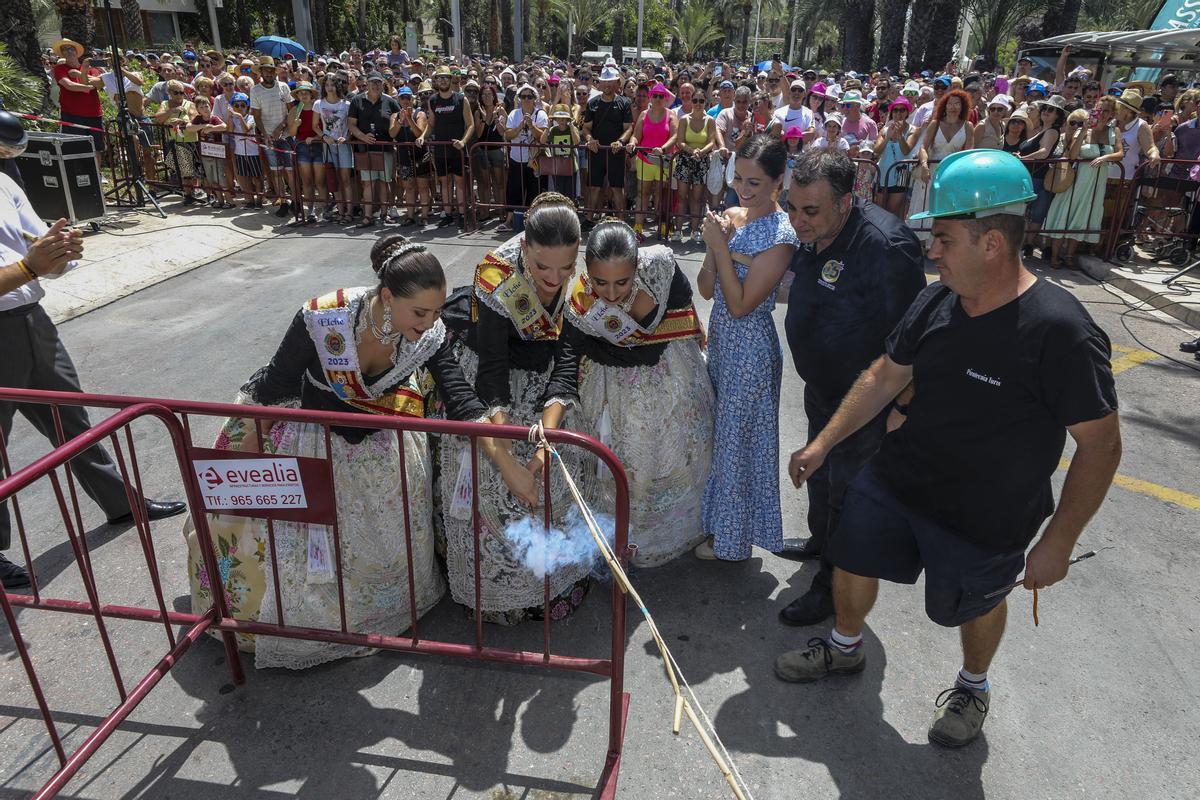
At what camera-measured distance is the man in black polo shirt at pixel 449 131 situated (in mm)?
11148

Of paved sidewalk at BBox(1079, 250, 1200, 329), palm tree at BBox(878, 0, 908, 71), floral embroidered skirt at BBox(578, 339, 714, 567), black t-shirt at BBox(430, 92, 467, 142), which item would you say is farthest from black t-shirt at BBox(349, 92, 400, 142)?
palm tree at BBox(878, 0, 908, 71)

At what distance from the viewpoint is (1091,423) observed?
2.26 m

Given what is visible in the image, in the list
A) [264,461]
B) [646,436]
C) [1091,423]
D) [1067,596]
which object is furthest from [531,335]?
[1067,596]

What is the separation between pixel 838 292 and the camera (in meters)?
3.33

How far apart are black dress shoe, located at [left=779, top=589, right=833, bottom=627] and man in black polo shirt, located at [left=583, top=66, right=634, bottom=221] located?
8.27 meters

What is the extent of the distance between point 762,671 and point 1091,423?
1673 millimetres

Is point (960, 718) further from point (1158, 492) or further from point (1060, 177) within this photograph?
point (1060, 177)

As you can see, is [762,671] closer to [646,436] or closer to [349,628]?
[646,436]

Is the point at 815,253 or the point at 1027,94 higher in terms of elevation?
the point at 1027,94

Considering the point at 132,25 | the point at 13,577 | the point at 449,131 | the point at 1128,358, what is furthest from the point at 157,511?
the point at 132,25

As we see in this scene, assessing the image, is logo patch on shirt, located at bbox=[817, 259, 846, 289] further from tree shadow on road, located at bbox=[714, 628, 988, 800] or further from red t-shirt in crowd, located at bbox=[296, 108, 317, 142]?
red t-shirt in crowd, located at bbox=[296, 108, 317, 142]

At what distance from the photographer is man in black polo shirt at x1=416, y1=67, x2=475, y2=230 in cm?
1115

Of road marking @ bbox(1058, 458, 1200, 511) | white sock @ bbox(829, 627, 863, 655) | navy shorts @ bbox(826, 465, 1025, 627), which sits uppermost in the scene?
navy shorts @ bbox(826, 465, 1025, 627)

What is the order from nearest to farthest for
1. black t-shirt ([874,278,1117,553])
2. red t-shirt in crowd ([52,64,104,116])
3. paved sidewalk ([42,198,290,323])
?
black t-shirt ([874,278,1117,553]) < paved sidewalk ([42,198,290,323]) < red t-shirt in crowd ([52,64,104,116])
